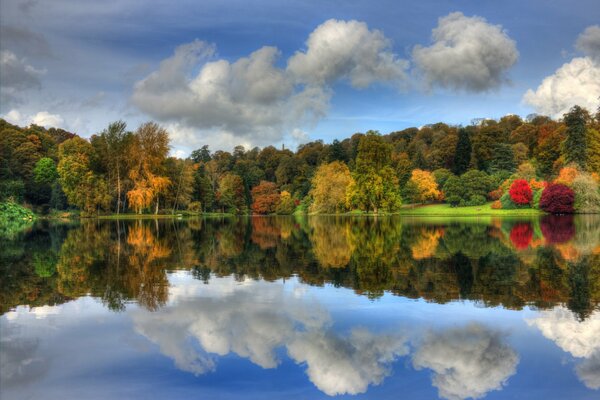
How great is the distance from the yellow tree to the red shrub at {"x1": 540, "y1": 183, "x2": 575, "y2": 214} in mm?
28167

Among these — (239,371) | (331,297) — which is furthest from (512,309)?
(239,371)

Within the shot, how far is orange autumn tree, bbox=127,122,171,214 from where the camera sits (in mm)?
64062

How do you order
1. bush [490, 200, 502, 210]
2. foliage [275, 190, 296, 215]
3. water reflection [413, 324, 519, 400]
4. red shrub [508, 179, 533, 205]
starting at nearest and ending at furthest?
water reflection [413, 324, 519, 400] → red shrub [508, 179, 533, 205] → bush [490, 200, 502, 210] → foliage [275, 190, 296, 215]

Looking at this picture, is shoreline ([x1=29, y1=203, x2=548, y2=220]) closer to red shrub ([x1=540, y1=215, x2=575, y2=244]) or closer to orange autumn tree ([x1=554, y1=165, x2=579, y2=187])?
orange autumn tree ([x1=554, y1=165, x2=579, y2=187])

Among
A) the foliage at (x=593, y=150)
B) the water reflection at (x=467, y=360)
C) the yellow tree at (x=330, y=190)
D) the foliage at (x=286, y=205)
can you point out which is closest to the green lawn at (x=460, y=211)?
the yellow tree at (x=330, y=190)

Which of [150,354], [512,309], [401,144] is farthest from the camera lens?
[401,144]

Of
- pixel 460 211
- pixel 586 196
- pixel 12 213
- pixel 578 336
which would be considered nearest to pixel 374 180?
pixel 460 211

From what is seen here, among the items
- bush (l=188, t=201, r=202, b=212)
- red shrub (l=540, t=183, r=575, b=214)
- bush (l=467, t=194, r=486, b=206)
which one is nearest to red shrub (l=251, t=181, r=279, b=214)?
bush (l=188, t=201, r=202, b=212)

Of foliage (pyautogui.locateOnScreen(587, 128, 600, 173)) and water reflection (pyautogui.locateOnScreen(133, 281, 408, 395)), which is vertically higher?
foliage (pyautogui.locateOnScreen(587, 128, 600, 173))

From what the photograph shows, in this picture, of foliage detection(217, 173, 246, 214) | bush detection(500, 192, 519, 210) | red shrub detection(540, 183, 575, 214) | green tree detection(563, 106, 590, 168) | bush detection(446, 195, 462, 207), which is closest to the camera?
red shrub detection(540, 183, 575, 214)

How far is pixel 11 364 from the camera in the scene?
20.1ft

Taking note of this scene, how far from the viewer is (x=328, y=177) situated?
79.4 meters

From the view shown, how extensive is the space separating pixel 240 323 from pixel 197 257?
1040 centimetres

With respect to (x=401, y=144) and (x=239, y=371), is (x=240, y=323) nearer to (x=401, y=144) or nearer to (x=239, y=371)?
(x=239, y=371)
